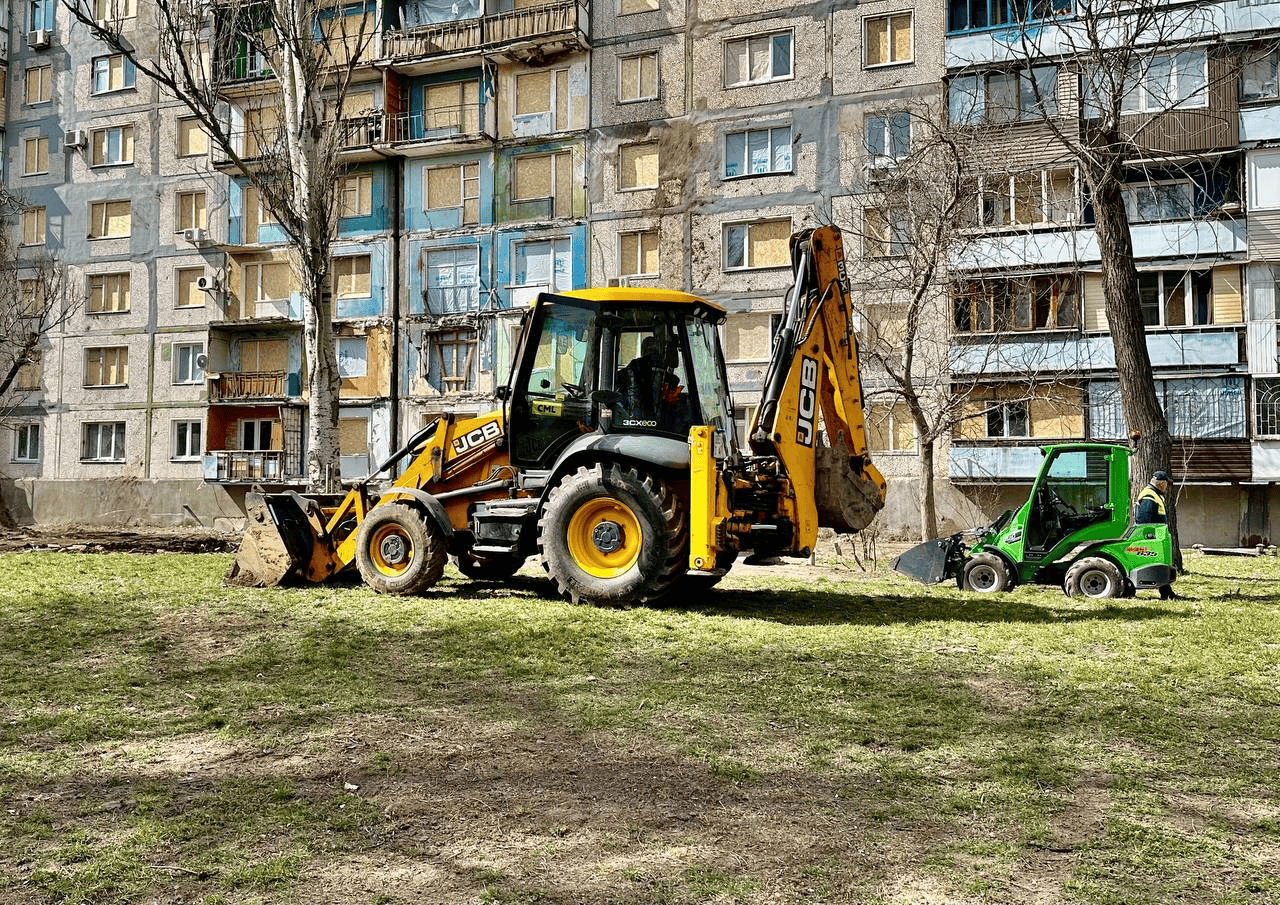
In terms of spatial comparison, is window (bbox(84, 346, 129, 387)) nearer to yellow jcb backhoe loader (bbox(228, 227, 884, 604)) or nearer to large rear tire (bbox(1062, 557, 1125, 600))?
yellow jcb backhoe loader (bbox(228, 227, 884, 604))

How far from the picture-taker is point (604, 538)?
455 inches

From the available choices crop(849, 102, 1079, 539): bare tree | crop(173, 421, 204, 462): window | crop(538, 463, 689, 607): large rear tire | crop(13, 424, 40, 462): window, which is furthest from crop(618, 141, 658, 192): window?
crop(538, 463, 689, 607): large rear tire

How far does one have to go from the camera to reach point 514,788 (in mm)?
5449

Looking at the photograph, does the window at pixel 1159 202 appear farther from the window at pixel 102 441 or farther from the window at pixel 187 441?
the window at pixel 102 441

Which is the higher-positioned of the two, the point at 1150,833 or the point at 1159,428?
the point at 1159,428

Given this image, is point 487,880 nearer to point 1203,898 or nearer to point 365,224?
point 1203,898

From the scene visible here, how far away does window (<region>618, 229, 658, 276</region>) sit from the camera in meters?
35.8

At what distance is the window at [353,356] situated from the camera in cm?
3928

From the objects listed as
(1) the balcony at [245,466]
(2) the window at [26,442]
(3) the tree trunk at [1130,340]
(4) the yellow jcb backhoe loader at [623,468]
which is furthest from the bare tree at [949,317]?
(2) the window at [26,442]

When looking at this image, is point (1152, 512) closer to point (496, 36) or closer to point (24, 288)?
point (496, 36)

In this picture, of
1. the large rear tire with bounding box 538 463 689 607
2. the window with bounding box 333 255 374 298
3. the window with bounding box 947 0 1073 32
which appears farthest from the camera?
the window with bounding box 333 255 374 298

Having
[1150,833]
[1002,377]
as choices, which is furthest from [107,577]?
[1002,377]

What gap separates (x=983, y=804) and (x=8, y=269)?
46239 millimetres

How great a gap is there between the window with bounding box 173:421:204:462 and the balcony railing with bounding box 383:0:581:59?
14970mm
